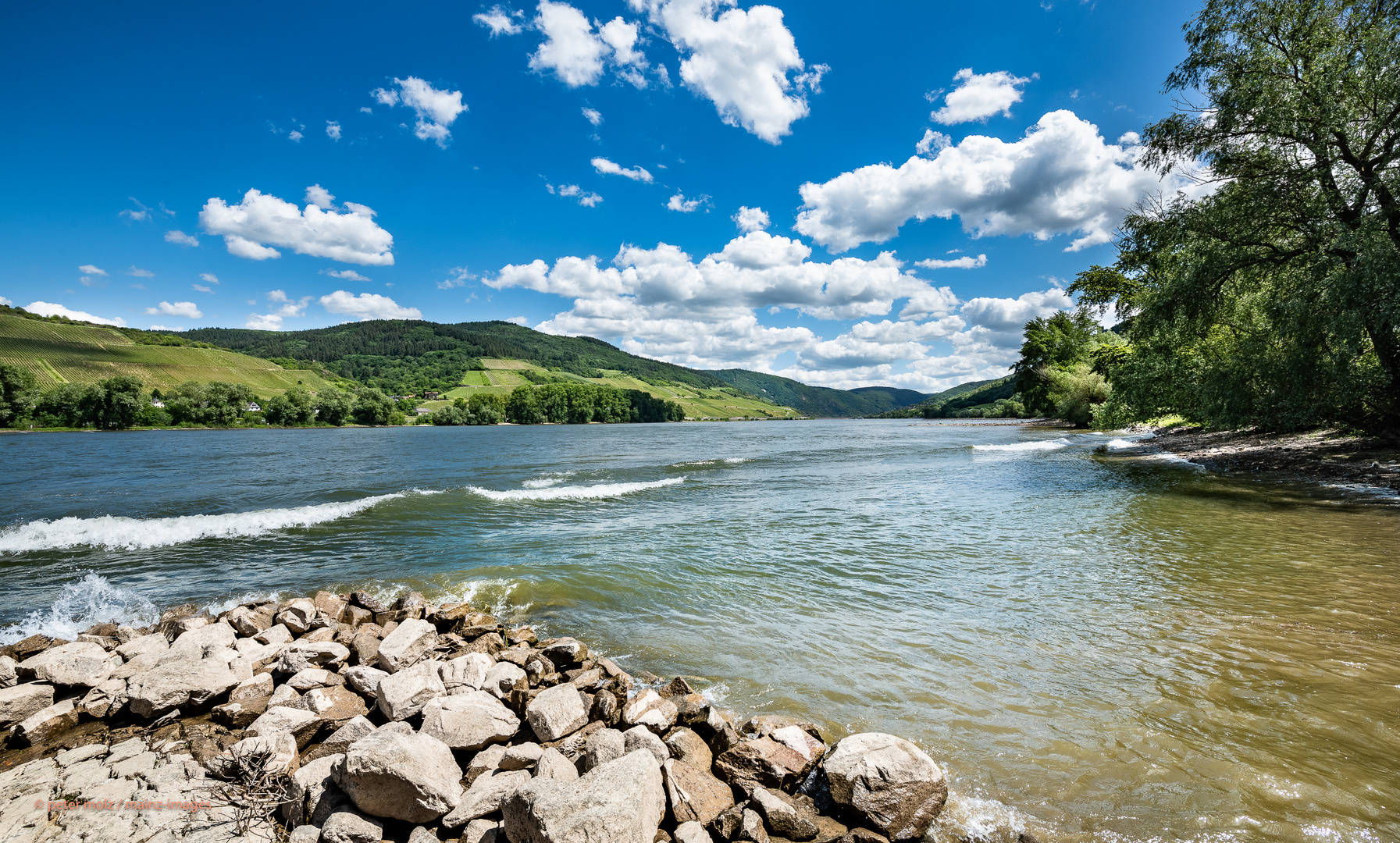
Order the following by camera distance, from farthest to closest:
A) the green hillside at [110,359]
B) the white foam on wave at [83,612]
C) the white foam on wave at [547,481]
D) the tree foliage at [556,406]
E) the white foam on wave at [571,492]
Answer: the tree foliage at [556,406], the green hillside at [110,359], the white foam on wave at [547,481], the white foam on wave at [571,492], the white foam on wave at [83,612]

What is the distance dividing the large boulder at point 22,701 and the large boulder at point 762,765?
885cm

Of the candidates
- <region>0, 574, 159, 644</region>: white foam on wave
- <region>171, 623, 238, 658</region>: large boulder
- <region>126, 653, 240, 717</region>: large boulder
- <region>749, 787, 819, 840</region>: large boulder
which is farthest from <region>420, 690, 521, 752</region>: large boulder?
<region>0, 574, 159, 644</region>: white foam on wave

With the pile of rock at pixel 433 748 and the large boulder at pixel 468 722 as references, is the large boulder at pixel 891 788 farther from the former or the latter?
the large boulder at pixel 468 722

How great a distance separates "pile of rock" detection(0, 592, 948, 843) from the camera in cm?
468

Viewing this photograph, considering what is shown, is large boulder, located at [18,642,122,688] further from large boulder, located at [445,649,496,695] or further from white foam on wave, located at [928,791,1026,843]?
white foam on wave, located at [928,791,1026,843]

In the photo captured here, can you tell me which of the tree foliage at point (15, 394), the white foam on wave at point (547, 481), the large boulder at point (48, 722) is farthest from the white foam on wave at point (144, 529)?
the tree foliage at point (15, 394)

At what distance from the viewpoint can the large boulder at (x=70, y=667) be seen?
760 cm

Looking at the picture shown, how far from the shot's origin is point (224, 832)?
4.75m

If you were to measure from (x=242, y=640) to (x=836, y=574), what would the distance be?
1140cm

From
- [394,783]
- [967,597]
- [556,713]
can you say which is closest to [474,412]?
[967,597]

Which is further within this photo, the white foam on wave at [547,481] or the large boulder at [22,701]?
the white foam on wave at [547,481]

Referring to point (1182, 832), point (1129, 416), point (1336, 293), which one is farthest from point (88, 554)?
point (1129, 416)

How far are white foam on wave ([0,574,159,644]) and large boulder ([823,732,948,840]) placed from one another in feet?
44.7

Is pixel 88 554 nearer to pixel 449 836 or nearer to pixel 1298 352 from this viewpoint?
pixel 449 836
